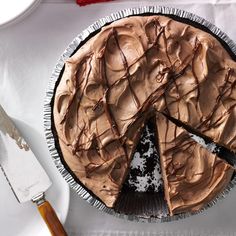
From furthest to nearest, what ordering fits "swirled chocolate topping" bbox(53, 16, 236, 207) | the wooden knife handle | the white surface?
the white surface < the wooden knife handle < "swirled chocolate topping" bbox(53, 16, 236, 207)

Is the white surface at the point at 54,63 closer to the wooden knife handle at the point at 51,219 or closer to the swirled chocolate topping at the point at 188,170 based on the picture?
the wooden knife handle at the point at 51,219

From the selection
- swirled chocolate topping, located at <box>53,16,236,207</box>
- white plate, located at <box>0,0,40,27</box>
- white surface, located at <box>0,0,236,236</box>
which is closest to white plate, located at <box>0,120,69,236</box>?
white surface, located at <box>0,0,236,236</box>

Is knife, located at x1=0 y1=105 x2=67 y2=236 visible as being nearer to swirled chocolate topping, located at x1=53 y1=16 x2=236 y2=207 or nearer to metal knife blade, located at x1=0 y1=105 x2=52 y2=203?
metal knife blade, located at x1=0 y1=105 x2=52 y2=203

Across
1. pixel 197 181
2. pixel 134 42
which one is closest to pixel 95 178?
pixel 197 181

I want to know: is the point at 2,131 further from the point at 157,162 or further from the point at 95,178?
the point at 157,162

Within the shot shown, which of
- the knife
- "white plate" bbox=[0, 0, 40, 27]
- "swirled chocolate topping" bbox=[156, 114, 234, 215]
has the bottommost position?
"swirled chocolate topping" bbox=[156, 114, 234, 215]

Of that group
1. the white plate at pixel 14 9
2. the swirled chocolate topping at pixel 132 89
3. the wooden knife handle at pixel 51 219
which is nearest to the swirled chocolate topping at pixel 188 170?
the swirled chocolate topping at pixel 132 89
